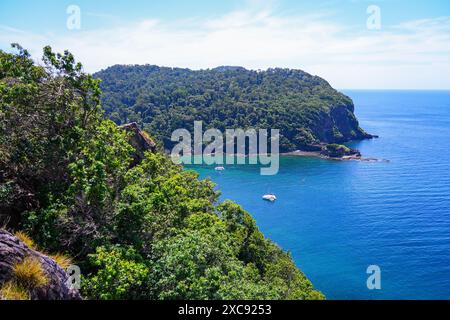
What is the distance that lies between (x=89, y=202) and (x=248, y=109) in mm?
125947

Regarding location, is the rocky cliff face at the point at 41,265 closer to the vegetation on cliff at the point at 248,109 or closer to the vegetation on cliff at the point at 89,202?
the vegetation on cliff at the point at 89,202

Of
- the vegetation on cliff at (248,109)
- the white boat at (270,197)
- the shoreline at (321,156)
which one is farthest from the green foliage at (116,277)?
the vegetation on cliff at (248,109)

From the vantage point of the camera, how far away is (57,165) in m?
13.9

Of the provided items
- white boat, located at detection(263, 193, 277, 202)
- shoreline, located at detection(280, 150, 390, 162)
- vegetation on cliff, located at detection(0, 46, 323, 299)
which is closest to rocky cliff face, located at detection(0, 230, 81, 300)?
vegetation on cliff, located at detection(0, 46, 323, 299)

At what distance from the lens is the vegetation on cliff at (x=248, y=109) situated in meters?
129

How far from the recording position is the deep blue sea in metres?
44.9

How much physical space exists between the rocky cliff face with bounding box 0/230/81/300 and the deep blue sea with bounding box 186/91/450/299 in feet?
123

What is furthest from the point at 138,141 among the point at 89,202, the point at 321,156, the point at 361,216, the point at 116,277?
the point at 321,156

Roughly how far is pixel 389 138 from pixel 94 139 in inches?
5227
